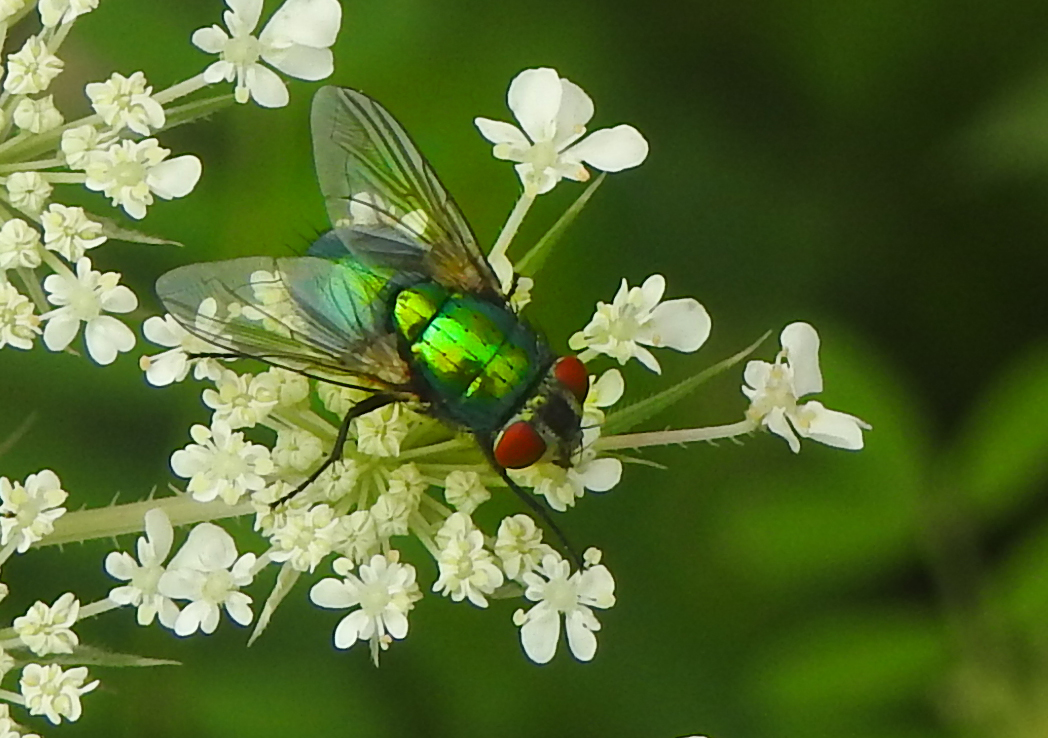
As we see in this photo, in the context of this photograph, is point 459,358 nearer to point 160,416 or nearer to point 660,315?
point 660,315

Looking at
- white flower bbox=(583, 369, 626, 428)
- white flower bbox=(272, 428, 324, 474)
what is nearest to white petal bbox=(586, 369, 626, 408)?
white flower bbox=(583, 369, 626, 428)

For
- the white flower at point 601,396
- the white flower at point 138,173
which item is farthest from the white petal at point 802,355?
the white flower at point 138,173

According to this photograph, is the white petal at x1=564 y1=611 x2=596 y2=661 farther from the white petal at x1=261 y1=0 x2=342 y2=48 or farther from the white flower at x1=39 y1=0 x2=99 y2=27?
the white flower at x1=39 y1=0 x2=99 y2=27

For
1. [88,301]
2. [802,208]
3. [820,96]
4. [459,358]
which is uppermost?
[820,96]

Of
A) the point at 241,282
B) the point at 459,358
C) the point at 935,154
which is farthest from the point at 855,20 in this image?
the point at 241,282

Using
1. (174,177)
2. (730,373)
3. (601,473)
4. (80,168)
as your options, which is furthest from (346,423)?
(730,373)

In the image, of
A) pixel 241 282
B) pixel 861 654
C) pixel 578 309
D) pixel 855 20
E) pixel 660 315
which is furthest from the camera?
pixel 855 20

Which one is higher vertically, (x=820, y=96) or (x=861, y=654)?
(x=820, y=96)

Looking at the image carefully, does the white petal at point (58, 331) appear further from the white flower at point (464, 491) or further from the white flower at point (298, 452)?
the white flower at point (464, 491)
